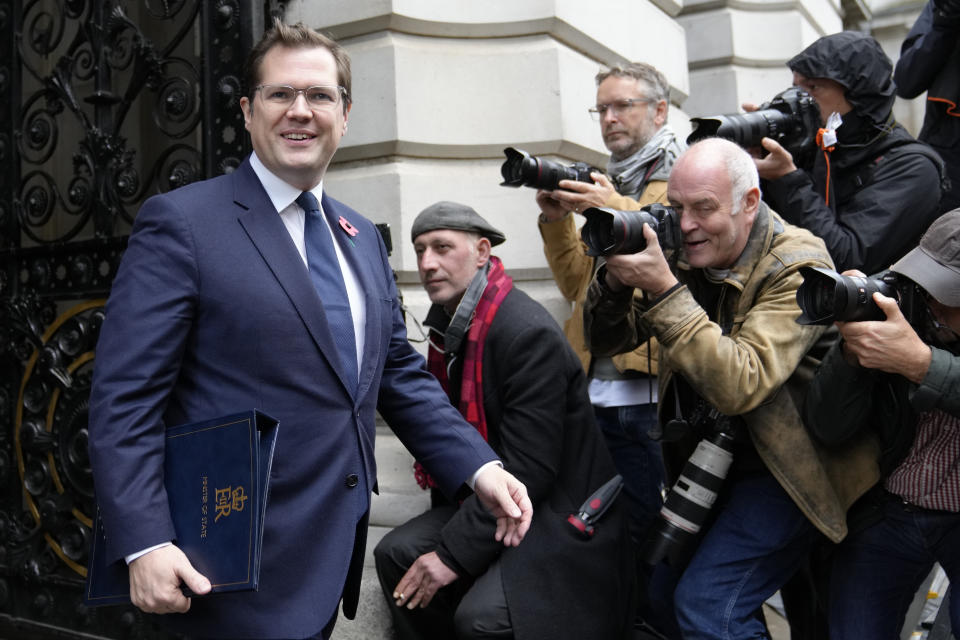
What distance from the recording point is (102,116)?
161 inches

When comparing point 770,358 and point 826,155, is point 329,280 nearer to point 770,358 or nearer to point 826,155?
point 770,358

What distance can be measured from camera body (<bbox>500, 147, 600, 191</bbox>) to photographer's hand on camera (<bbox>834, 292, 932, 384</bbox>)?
1.26m

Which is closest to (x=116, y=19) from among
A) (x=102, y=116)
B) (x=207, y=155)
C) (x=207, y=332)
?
(x=102, y=116)

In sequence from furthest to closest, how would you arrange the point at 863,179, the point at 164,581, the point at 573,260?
1. the point at 573,260
2. the point at 863,179
3. the point at 164,581

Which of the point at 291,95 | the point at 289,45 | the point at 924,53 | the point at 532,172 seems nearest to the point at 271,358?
the point at 291,95

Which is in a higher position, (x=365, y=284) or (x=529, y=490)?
(x=365, y=284)

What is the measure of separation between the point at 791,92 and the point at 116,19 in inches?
105

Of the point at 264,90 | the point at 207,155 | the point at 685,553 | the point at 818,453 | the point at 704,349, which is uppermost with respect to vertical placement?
the point at 207,155

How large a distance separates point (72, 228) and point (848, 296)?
3.21m

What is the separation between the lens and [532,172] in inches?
130

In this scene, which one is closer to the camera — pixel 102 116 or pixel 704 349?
pixel 704 349

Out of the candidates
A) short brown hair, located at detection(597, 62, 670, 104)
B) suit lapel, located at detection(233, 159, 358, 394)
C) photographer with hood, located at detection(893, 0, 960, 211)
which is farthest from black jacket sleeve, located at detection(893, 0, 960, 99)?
suit lapel, located at detection(233, 159, 358, 394)

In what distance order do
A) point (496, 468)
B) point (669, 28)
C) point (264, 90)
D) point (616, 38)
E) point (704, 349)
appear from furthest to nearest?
1. point (669, 28)
2. point (616, 38)
3. point (704, 349)
4. point (496, 468)
5. point (264, 90)

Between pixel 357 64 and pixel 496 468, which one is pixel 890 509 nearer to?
pixel 496 468
